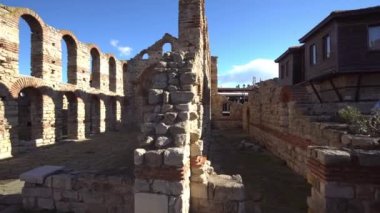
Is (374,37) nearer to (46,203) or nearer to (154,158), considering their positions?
(154,158)

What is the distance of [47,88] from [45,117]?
142 cm

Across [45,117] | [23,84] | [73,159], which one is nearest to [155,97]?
[73,159]

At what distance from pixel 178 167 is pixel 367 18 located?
43.9 ft

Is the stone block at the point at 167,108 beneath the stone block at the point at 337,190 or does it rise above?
above

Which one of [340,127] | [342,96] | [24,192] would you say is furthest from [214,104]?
[24,192]

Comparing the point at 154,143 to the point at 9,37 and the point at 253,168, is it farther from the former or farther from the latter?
the point at 9,37

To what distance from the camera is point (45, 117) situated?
1368cm

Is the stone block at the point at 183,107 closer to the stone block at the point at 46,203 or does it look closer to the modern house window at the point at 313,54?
the stone block at the point at 46,203

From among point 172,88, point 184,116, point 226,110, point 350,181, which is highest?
point 172,88

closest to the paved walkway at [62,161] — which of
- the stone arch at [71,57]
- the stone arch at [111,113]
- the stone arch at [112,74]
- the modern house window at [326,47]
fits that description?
the stone arch at [71,57]

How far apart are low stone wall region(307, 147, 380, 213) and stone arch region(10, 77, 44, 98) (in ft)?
38.2

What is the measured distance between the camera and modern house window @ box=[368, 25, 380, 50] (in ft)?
43.5

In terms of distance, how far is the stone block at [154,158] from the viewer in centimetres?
442

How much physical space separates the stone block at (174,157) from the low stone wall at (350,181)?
86.5 inches
